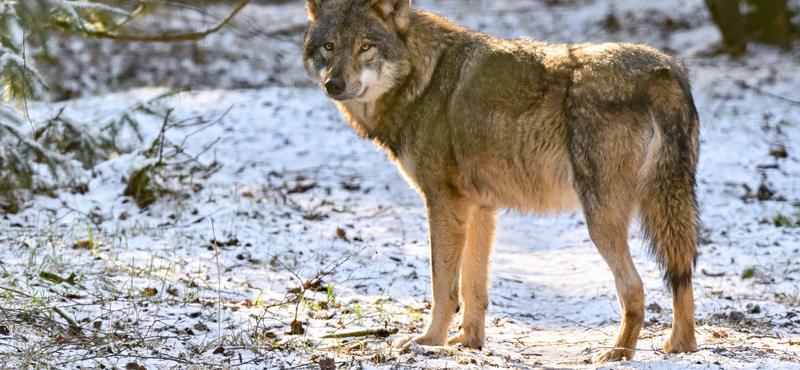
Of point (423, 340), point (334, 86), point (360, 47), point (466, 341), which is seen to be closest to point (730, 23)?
point (360, 47)

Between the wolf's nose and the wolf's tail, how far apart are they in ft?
6.47

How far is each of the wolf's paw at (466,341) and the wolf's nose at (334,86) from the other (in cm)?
187

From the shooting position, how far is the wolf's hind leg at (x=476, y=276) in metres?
5.02

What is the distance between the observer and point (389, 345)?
441cm

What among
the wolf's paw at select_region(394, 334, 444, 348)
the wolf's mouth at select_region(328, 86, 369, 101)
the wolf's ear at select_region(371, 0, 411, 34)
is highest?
the wolf's ear at select_region(371, 0, 411, 34)

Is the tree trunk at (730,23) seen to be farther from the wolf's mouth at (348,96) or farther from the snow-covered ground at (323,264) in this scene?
the wolf's mouth at (348,96)

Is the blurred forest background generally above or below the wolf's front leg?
above

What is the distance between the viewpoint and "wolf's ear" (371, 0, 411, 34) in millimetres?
5035

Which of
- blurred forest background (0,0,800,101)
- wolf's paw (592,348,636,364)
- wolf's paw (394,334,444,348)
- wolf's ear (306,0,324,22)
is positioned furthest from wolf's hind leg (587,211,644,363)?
blurred forest background (0,0,800,101)

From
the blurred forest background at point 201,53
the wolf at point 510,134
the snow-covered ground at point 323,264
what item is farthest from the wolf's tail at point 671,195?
the blurred forest background at point 201,53

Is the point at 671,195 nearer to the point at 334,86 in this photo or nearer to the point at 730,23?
the point at 334,86

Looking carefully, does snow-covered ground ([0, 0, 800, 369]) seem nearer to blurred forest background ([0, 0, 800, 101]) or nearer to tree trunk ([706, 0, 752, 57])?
blurred forest background ([0, 0, 800, 101])

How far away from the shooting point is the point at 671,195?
4.22 meters

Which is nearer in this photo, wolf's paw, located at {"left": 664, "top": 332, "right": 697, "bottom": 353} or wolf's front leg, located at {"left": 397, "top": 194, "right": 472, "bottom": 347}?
wolf's paw, located at {"left": 664, "top": 332, "right": 697, "bottom": 353}
